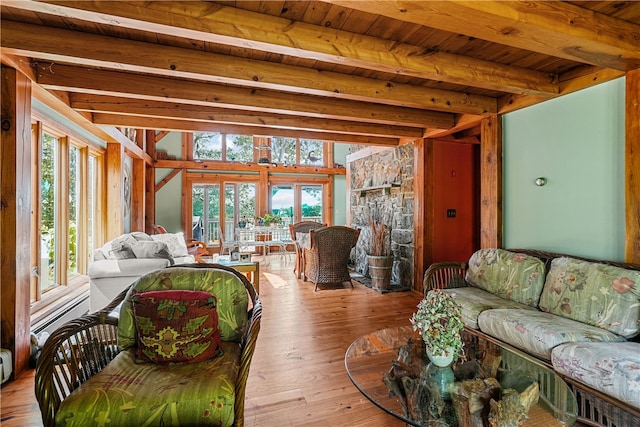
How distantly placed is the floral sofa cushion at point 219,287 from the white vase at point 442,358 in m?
1.12

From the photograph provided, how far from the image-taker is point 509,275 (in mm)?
2846

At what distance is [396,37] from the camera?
7.50 feet

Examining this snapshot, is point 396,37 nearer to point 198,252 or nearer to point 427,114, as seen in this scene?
point 427,114

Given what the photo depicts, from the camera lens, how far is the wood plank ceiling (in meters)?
1.78

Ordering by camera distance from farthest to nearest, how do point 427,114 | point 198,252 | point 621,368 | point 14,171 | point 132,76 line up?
1. point 198,252
2. point 427,114
3. point 132,76
4. point 14,171
5. point 621,368

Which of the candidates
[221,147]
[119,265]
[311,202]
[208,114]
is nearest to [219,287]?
[119,265]

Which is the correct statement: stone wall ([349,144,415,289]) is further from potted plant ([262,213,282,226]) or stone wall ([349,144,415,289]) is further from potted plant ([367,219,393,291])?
potted plant ([262,213,282,226])

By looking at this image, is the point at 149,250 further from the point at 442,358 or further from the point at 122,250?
the point at 442,358

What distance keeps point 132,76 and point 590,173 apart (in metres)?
4.28

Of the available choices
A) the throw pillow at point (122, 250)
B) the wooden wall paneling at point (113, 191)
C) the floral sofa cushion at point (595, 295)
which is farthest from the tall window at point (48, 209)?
the floral sofa cushion at point (595, 295)

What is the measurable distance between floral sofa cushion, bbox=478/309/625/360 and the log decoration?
48 centimetres

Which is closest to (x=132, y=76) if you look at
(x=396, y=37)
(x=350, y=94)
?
(x=350, y=94)

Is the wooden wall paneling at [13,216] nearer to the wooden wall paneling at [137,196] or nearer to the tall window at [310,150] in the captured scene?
the wooden wall paneling at [137,196]

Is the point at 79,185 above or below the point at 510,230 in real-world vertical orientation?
above
